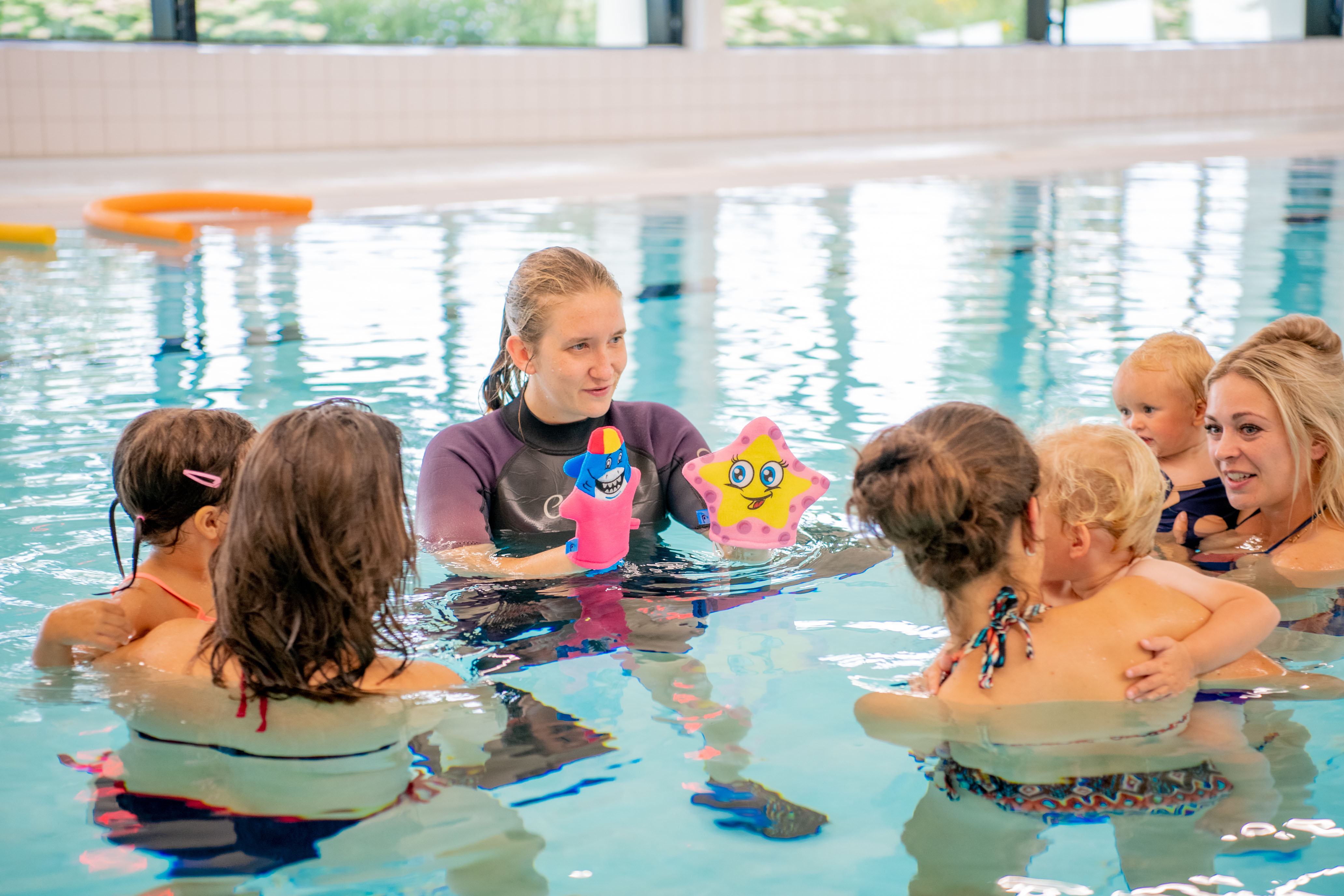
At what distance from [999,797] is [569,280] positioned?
149 cm

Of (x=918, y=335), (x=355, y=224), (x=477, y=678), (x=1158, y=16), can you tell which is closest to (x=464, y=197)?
(x=355, y=224)

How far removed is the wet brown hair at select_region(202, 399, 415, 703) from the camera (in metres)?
1.94

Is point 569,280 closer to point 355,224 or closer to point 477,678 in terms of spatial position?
point 477,678

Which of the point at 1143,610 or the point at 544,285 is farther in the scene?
the point at 544,285

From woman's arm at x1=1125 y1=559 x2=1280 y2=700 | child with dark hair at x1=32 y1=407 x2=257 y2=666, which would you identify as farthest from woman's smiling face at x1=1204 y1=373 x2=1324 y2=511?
child with dark hair at x1=32 y1=407 x2=257 y2=666

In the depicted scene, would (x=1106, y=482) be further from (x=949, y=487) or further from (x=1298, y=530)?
(x=1298, y=530)

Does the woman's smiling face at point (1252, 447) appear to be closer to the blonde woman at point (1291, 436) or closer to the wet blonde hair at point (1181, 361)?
the blonde woman at point (1291, 436)

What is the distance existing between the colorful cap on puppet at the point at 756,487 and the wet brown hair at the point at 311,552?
975mm

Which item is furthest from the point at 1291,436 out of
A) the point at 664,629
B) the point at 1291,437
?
the point at 664,629

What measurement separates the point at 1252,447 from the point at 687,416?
2.37 meters

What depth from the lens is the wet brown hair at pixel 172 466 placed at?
2293 mm

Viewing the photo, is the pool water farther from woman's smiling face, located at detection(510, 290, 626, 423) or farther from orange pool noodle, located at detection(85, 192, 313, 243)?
woman's smiling face, located at detection(510, 290, 626, 423)

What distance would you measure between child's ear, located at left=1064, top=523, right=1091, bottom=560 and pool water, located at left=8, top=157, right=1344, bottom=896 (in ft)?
1.51

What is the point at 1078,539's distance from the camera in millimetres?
2229
